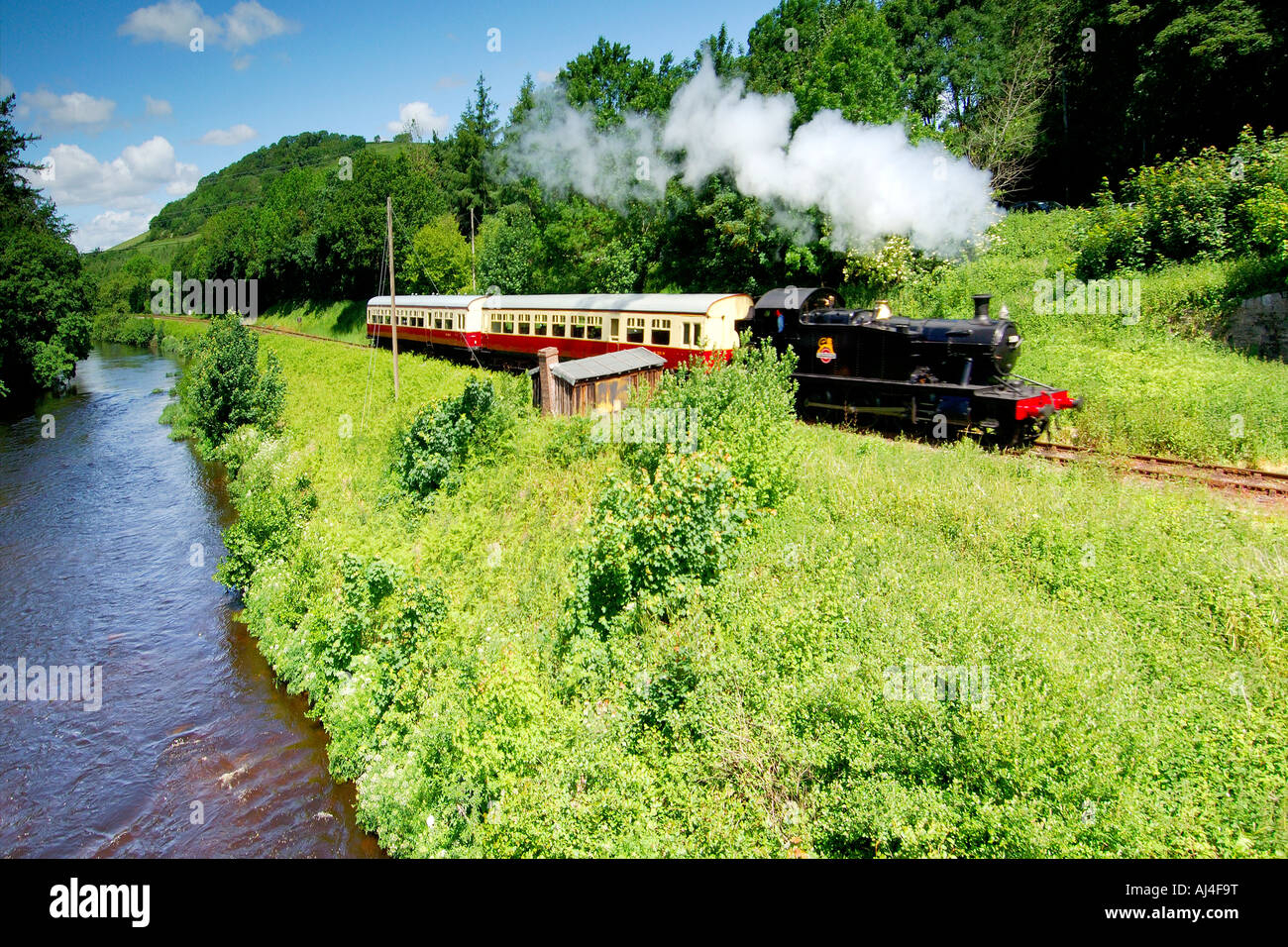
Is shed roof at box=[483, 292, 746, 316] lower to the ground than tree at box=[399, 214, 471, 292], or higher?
lower

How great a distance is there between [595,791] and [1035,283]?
19331 mm

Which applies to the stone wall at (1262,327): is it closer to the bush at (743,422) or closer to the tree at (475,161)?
the bush at (743,422)

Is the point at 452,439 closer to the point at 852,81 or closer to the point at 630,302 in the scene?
the point at 630,302

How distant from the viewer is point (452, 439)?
15508mm

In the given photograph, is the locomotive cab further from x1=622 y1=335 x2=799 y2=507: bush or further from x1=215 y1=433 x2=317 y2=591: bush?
x1=215 y1=433 x2=317 y2=591: bush

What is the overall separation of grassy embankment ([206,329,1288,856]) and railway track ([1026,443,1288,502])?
964mm

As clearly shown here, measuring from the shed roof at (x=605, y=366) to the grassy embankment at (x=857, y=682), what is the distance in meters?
4.39

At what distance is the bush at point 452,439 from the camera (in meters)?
15.2

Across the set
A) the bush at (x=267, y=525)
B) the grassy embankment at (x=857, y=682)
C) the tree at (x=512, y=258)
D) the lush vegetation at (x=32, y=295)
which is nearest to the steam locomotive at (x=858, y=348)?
the grassy embankment at (x=857, y=682)

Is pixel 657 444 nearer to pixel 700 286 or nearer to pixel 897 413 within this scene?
pixel 897 413

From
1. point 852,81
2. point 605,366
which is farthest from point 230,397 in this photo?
point 852,81

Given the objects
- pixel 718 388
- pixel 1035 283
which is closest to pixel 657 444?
pixel 718 388

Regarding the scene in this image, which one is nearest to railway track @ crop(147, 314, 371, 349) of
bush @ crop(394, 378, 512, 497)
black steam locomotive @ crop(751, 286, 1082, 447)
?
bush @ crop(394, 378, 512, 497)

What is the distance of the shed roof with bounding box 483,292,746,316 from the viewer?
59.4 ft
